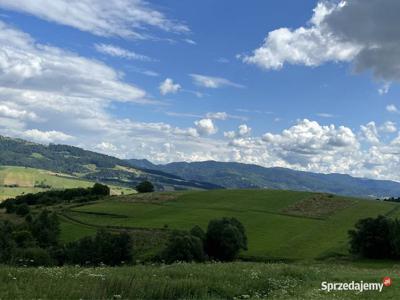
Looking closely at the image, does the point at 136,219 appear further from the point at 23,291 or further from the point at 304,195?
the point at 23,291

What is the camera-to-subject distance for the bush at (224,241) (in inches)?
3361

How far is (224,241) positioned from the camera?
85.9 metres

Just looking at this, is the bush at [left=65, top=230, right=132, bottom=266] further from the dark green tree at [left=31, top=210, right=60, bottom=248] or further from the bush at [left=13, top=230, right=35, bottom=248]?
the bush at [left=13, top=230, right=35, bottom=248]

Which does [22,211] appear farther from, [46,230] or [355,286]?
[355,286]

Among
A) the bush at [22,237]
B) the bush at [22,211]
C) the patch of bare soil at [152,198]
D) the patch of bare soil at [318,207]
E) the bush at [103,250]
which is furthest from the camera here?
the patch of bare soil at [152,198]

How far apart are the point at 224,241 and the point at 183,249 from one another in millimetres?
12345

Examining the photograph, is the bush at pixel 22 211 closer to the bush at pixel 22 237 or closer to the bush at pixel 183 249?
the bush at pixel 22 237

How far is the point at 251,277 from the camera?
21.8 metres

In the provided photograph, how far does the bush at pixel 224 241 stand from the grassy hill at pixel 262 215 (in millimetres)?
2724

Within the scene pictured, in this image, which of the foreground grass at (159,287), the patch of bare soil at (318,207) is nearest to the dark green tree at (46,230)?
the patch of bare soil at (318,207)

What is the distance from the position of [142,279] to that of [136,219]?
4286 inches

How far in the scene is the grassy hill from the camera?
9081 centimetres

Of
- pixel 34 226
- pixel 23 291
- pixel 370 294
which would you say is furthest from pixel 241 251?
pixel 23 291

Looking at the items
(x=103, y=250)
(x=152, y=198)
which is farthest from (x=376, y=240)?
(x=152, y=198)
